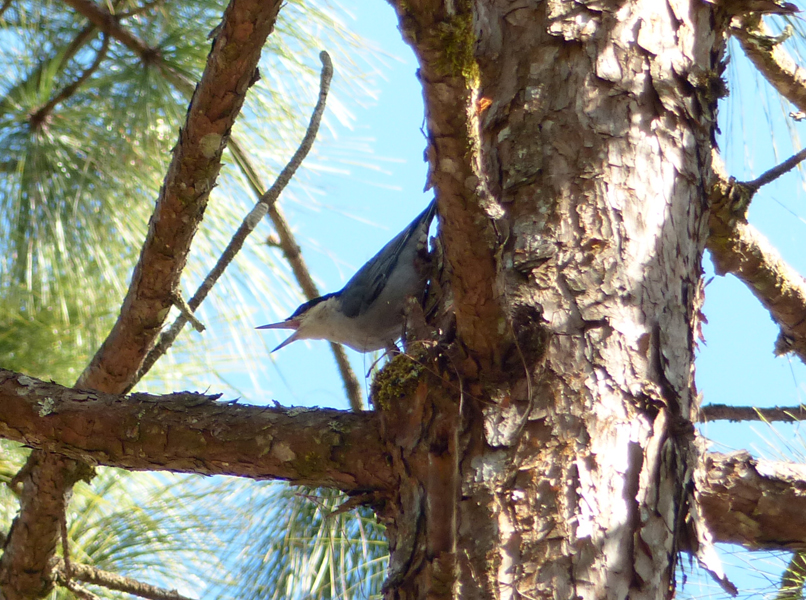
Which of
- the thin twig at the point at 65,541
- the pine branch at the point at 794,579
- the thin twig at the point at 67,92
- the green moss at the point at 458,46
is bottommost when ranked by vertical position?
the pine branch at the point at 794,579

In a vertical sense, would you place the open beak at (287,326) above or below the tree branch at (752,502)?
above

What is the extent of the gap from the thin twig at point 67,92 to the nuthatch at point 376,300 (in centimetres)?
91

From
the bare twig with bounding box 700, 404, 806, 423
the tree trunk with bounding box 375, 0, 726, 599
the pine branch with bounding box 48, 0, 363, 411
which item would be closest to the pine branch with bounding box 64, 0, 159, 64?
the pine branch with bounding box 48, 0, 363, 411

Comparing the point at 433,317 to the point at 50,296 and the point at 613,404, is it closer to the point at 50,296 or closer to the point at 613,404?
the point at 613,404

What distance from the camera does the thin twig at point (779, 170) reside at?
1.45 meters

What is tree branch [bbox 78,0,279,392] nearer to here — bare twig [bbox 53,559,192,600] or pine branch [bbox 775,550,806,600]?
bare twig [bbox 53,559,192,600]

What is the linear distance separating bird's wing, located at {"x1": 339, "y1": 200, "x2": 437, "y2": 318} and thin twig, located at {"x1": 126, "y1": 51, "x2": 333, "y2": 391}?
481 mm

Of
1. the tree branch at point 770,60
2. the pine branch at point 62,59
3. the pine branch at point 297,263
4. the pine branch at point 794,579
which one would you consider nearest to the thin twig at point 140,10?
the pine branch at point 297,263

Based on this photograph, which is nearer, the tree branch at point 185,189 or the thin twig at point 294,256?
the tree branch at point 185,189

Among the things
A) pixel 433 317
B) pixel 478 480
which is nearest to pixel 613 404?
pixel 478 480

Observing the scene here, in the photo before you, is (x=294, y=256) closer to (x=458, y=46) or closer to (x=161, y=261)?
(x=161, y=261)

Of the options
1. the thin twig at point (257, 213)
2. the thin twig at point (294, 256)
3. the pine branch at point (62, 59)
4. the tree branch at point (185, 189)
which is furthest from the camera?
the pine branch at point (62, 59)

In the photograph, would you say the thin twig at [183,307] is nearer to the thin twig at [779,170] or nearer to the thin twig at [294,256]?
the thin twig at [294,256]

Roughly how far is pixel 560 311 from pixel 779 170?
650mm
